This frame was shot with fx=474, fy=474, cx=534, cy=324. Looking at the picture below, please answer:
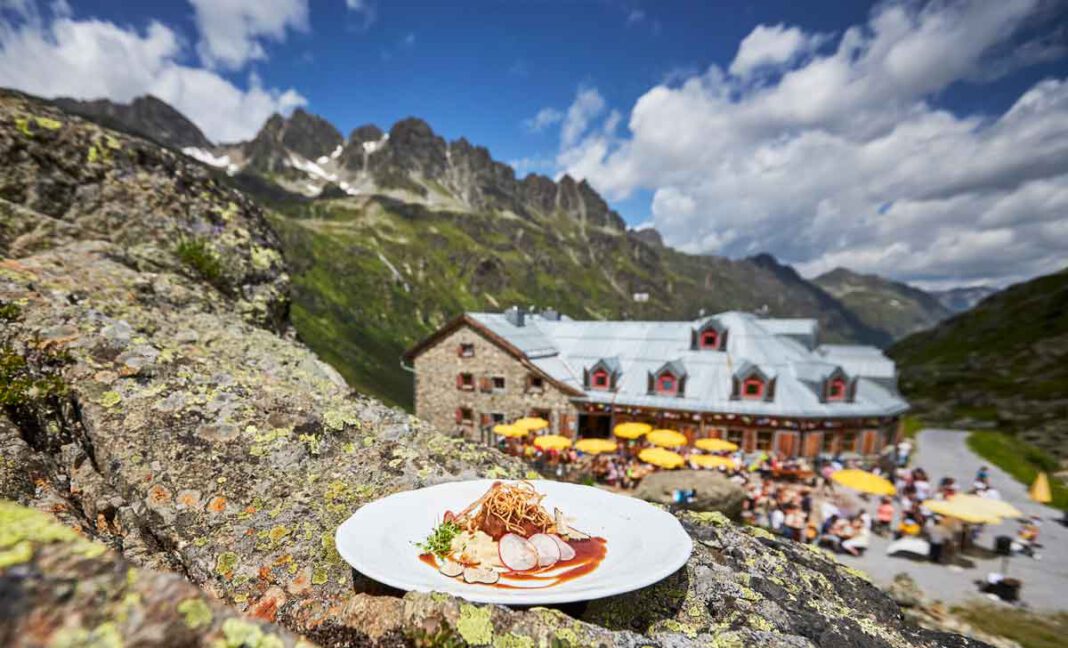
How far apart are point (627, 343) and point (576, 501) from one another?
1416 inches

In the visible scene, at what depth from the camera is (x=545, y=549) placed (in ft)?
10.8

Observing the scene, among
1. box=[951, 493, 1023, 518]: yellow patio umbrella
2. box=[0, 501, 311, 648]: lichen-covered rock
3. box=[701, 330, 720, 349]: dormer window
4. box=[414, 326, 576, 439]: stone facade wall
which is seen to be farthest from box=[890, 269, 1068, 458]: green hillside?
box=[0, 501, 311, 648]: lichen-covered rock

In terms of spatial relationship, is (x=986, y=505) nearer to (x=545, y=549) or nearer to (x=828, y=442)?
(x=828, y=442)

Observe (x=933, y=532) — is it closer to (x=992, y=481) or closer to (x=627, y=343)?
(x=992, y=481)

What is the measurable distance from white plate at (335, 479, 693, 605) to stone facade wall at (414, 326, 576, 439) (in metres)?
30.7

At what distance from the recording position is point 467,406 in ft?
120

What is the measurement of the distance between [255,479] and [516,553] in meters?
2.54

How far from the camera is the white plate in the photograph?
8.75 feet

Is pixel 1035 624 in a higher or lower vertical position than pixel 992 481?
lower

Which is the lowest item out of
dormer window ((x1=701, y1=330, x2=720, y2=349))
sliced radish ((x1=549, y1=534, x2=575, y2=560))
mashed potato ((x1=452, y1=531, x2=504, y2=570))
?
mashed potato ((x1=452, y1=531, x2=504, y2=570))

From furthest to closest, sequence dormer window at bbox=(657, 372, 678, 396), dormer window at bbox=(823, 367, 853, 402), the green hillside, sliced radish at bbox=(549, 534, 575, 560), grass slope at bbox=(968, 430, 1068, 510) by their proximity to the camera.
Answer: the green hillside < dormer window at bbox=(657, 372, 678, 396) < dormer window at bbox=(823, 367, 853, 402) < grass slope at bbox=(968, 430, 1068, 510) < sliced radish at bbox=(549, 534, 575, 560)

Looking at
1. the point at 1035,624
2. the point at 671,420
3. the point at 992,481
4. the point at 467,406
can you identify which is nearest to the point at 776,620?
the point at 1035,624

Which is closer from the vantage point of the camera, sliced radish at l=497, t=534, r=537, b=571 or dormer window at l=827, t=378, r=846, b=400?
sliced radish at l=497, t=534, r=537, b=571

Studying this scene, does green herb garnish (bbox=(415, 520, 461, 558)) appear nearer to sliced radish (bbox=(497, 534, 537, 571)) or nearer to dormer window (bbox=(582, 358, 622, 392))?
sliced radish (bbox=(497, 534, 537, 571))
